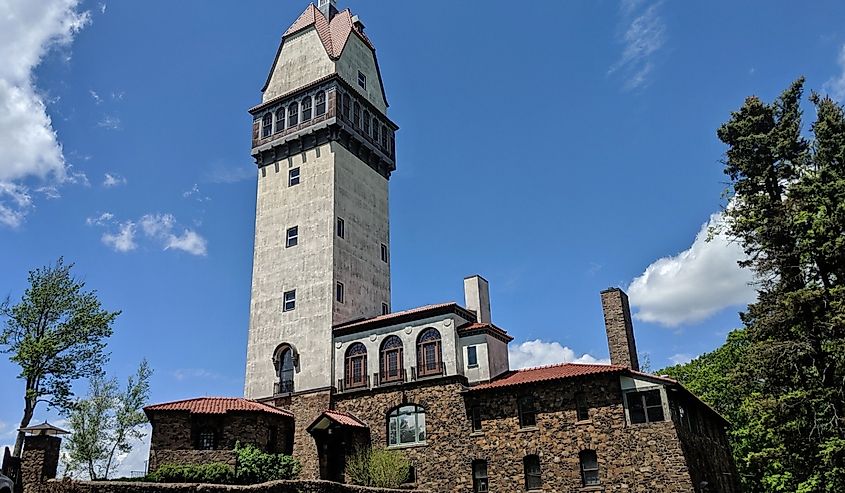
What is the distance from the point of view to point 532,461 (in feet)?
99.0

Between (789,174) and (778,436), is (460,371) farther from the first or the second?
(789,174)

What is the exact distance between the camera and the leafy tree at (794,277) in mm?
25094

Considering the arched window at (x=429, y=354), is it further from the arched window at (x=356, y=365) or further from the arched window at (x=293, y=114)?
the arched window at (x=293, y=114)

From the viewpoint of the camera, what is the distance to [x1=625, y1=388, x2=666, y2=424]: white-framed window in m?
28.3

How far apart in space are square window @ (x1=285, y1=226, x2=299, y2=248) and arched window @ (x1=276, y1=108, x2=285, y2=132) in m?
7.08

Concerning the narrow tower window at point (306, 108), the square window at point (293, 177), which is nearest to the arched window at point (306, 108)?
the narrow tower window at point (306, 108)

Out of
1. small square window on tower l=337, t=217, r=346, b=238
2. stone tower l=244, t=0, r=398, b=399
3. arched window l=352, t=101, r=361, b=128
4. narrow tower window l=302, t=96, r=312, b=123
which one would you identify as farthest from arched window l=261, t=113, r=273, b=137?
small square window on tower l=337, t=217, r=346, b=238

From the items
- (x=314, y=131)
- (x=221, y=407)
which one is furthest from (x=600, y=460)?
(x=314, y=131)

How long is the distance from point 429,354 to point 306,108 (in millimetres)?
17970

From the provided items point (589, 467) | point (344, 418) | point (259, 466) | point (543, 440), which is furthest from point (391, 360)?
point (589, 467)

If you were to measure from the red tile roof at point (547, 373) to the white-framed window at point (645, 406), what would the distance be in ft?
4.00

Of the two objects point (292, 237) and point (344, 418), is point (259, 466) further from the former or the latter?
point (292, 237)

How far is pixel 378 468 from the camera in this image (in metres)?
31.2

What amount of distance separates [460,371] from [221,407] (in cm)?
1163
